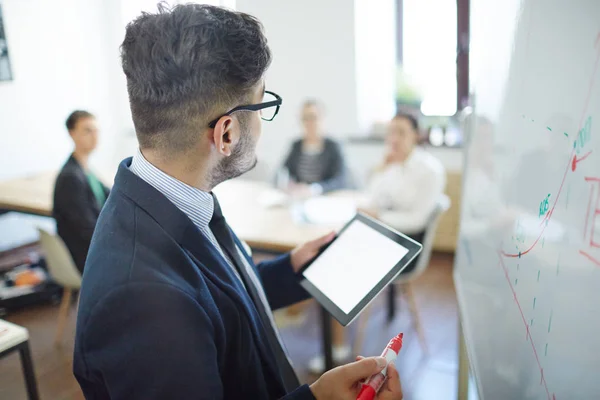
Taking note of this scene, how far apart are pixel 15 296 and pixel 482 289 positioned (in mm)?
3113

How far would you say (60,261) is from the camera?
2.86 meters

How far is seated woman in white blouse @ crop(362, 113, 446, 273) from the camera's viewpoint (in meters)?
2.69

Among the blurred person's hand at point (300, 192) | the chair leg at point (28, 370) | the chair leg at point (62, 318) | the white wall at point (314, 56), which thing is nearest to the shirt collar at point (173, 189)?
the chair leg at point (28, 370)

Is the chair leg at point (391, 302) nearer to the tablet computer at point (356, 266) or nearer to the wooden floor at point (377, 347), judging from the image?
the wooden floor at point (377, 347)

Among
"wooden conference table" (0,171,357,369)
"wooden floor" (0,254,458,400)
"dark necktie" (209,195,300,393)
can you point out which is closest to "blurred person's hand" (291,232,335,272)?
"dark necktie" (209,195,300,393)

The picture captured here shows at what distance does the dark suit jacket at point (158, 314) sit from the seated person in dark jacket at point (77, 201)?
6.11 ft

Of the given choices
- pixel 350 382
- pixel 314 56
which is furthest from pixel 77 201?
pixel 314 56

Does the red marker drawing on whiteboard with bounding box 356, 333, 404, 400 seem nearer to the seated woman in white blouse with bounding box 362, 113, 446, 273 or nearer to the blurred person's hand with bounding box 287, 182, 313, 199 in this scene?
the seated woman in white blouse with bounding box 362, 113, 446, 273

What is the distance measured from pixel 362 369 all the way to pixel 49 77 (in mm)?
4478

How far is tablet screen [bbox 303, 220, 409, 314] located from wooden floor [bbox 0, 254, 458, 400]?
1.45 m

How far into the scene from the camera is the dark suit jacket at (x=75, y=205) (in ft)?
8.70

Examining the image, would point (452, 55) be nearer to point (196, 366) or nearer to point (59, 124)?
point (59, 124)

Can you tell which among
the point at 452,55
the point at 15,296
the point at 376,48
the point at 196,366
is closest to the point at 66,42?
the point at 15,296

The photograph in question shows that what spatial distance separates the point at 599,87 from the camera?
681 mm
